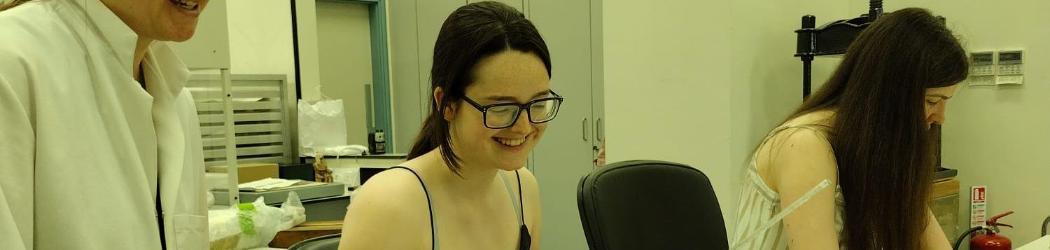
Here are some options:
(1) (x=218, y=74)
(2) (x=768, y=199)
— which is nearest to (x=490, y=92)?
(2) (x=768, y=199)

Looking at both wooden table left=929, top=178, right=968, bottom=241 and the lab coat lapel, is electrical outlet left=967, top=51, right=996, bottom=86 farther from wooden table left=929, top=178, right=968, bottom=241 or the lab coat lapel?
the lab coat lapel

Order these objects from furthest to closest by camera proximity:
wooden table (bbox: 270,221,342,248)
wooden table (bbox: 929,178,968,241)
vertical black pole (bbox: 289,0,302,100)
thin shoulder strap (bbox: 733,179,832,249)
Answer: vertical black pole (bbox: 289,0,302,100), wooden table (bbox: 929,178,968,241), wooden table (bbox: 270,221,342,248), thin shoulder strap (bbox: 733,179,832,249)

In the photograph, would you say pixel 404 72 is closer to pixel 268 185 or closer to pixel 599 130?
pixel 599 130

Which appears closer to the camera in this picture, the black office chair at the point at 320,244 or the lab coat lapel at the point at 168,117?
the lab coat lapel at the point at 168,117

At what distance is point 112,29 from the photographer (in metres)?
0.81

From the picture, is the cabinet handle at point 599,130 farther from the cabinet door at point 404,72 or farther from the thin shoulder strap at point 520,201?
the thin shoulder strap at point 520,201

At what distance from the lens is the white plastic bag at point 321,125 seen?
12.3 feet

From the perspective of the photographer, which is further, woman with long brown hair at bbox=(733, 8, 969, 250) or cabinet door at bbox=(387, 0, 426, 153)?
cabinet door at bbox=(387, 0, 426, 153)

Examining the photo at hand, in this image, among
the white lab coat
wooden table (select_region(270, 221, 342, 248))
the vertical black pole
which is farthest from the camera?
the vertical black pole

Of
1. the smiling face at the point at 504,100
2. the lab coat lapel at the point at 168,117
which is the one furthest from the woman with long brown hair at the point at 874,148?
the lab coat lapel at the point at 168,117

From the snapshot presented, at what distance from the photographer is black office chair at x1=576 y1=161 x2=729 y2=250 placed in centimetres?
134

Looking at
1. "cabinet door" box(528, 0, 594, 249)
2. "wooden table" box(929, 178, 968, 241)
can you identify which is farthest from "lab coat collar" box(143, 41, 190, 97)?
"cabinet door" box(528, 0, 594, 249)

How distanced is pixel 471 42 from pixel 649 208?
56 cm

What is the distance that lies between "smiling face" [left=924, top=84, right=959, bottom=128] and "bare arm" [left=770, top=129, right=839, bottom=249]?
0.22 metres
